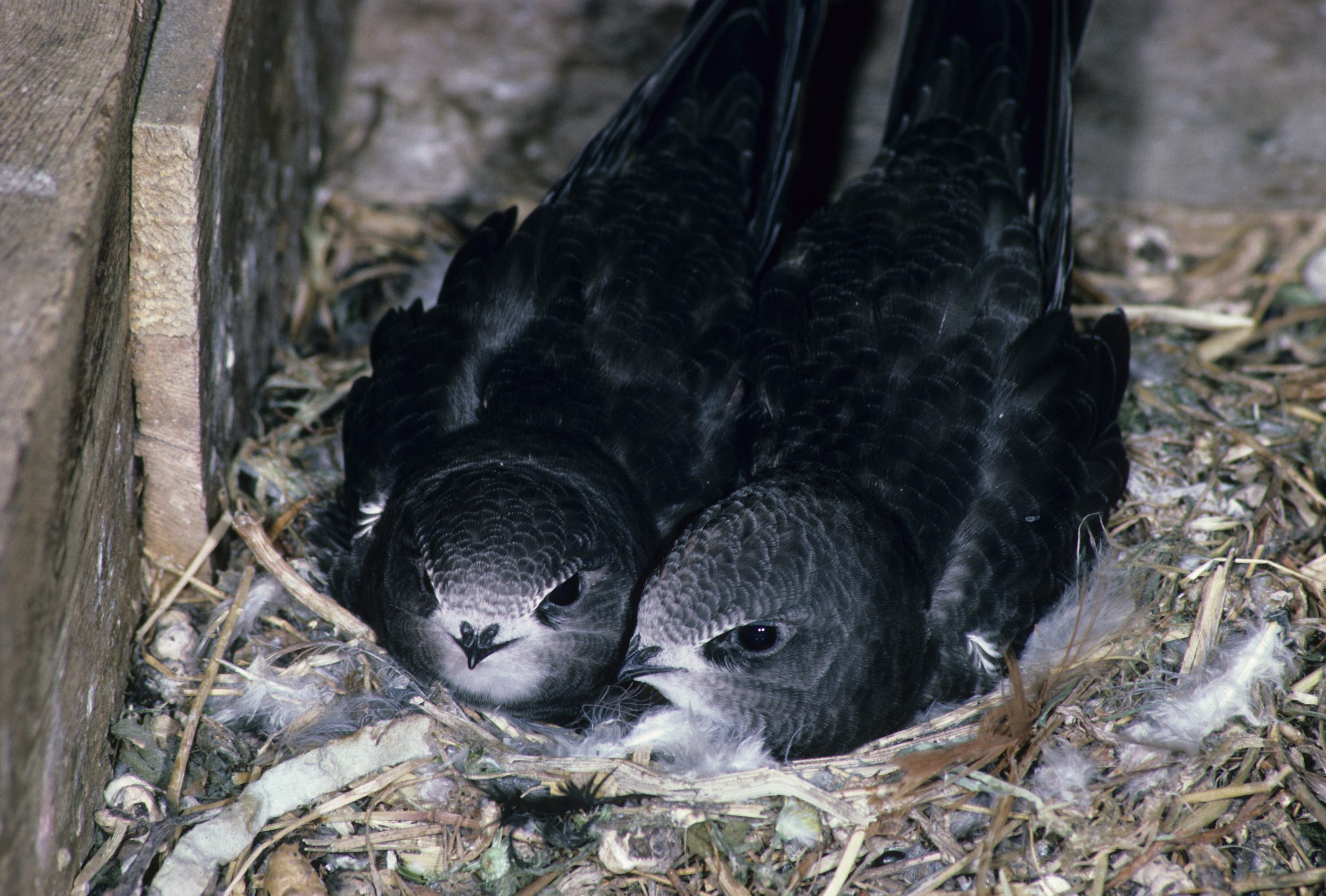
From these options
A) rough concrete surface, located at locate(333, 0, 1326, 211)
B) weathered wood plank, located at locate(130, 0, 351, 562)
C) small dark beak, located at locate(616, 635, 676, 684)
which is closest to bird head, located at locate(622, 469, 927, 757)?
small dark beak, located at locate(616, 635, 676, 684)

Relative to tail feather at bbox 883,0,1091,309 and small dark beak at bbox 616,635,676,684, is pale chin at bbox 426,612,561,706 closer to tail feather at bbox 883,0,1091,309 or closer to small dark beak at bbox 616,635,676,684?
small dark beak at bbox 616,635,676,684

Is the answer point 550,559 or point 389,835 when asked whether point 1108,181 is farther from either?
point 389,835

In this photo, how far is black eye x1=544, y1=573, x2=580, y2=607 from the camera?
324 centimetres

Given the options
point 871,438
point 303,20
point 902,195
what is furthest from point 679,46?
point 871,438

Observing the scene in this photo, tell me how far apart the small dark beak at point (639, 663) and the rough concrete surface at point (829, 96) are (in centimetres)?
274

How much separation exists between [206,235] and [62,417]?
1.10 meters

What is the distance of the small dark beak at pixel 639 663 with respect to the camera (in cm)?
318

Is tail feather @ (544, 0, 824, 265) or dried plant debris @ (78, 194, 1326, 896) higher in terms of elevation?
tail feather @ (544, 0, 824, 265)

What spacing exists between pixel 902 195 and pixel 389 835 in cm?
262

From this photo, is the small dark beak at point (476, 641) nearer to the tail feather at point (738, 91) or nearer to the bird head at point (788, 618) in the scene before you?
the bird head at point (788, 618)

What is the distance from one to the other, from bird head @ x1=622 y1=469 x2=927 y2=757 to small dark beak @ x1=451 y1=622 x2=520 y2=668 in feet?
1.15

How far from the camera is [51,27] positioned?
3045 millimetres

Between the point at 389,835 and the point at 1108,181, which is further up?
the point at 1108,181

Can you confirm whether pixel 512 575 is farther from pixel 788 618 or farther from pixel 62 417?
pixel 62 417
